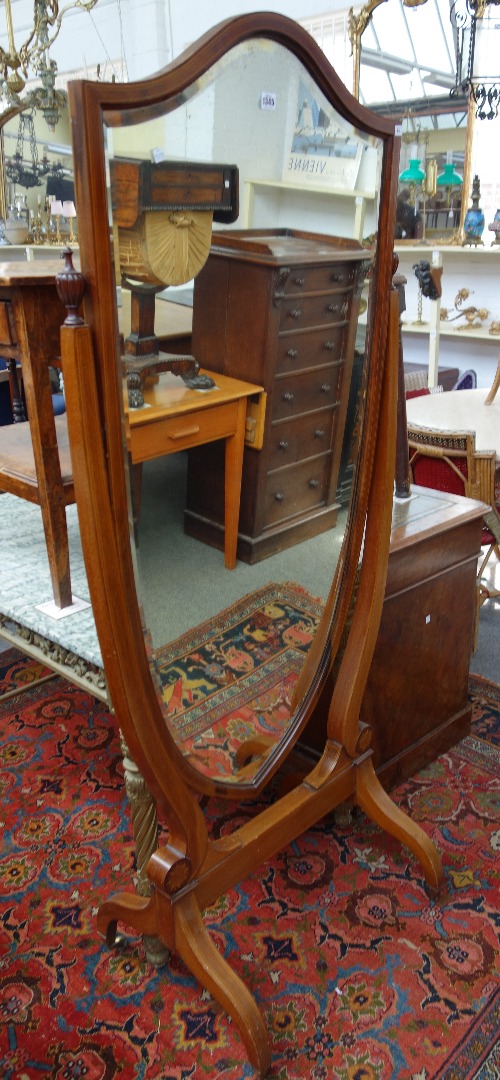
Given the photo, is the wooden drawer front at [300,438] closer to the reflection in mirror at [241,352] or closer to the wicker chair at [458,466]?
the reflection in mirror at [241,352]

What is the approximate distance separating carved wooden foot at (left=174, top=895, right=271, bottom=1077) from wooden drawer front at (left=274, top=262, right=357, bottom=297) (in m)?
1.05

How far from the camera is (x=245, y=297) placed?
4.30 ft

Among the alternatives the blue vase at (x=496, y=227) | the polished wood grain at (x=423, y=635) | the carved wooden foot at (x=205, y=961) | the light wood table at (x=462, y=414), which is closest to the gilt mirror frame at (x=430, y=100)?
the blue vase at (x=496, y=227)

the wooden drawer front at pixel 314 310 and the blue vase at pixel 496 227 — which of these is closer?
the wooden drawer front at pixel 314 310

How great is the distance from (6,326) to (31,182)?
4203 millimetres

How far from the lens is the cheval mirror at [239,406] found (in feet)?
3.47

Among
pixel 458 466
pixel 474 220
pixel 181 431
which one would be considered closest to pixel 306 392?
pixel 181 431

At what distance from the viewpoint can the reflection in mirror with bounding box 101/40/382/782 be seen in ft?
3.64

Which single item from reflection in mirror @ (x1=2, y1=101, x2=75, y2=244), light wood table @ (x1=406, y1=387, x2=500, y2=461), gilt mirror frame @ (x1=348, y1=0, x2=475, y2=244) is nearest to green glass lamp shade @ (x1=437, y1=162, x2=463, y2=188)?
gilt mirror frame @ (x1=348, y1=0, x2=475, y2=244)

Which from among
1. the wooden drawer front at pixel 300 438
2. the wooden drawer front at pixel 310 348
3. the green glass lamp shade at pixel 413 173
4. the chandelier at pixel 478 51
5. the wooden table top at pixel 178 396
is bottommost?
the wooden drawer front at pixel 300 438

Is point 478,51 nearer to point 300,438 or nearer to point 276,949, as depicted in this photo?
point 300,438

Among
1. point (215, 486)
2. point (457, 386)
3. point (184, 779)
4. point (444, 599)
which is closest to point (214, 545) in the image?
point (215, 486)

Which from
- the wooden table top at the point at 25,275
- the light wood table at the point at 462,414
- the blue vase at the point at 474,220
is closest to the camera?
the wooden table top at the point at 25,275

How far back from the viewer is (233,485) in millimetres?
1453
